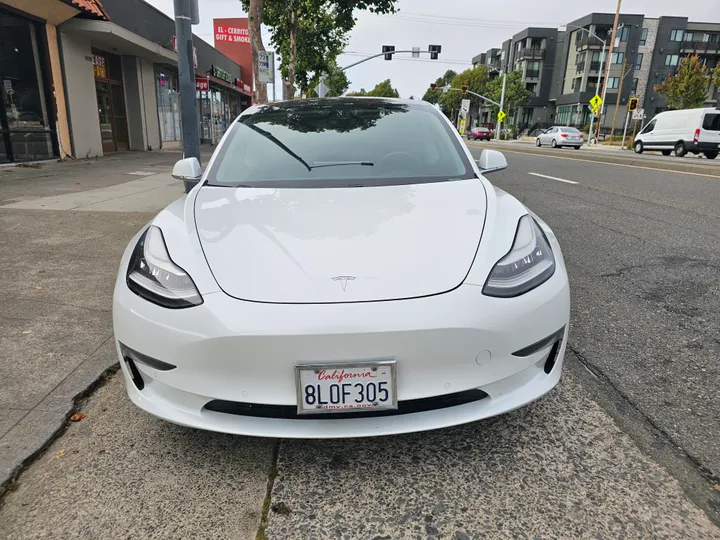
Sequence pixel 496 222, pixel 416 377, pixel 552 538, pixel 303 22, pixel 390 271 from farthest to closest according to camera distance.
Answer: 1. pixel 303 22
2. pixel 496 222
3. pixel 390 271
4. pixel 416 377
5. pixel 552 538

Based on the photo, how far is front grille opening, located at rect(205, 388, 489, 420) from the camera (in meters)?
1.71

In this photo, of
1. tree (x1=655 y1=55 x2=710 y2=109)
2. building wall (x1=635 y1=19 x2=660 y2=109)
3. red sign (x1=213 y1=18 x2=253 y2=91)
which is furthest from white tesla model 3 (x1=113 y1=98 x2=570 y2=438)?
building wall (x1=635 y1=19 x2=660 y2=109)

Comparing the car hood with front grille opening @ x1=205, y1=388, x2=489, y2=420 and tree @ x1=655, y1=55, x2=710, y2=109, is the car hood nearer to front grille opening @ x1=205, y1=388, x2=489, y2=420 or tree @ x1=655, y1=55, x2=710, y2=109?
front grille opening @ x1=205, y1=388, x2=489, y2=420

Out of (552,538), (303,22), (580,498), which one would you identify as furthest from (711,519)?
(303,22)

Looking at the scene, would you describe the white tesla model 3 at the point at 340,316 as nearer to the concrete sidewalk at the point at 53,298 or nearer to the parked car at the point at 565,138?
the concrete sidewalk at the point at 53,298

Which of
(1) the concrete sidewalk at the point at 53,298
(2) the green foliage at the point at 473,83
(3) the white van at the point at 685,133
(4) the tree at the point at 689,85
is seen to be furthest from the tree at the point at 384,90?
(1) the concrete sidewalk at the point at 53,298

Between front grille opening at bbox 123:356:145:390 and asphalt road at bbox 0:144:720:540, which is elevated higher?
front grille opening at bbox 123:356:145:390

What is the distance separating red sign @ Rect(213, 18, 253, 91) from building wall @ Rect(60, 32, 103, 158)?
60.8ft

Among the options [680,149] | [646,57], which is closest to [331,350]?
[680,149]

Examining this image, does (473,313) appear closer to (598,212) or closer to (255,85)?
(598,212)

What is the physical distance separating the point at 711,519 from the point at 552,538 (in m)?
0.54

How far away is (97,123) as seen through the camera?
1467 centimetres

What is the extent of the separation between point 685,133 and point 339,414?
2623 centimetres

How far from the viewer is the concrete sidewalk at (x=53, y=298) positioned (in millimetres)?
2279
